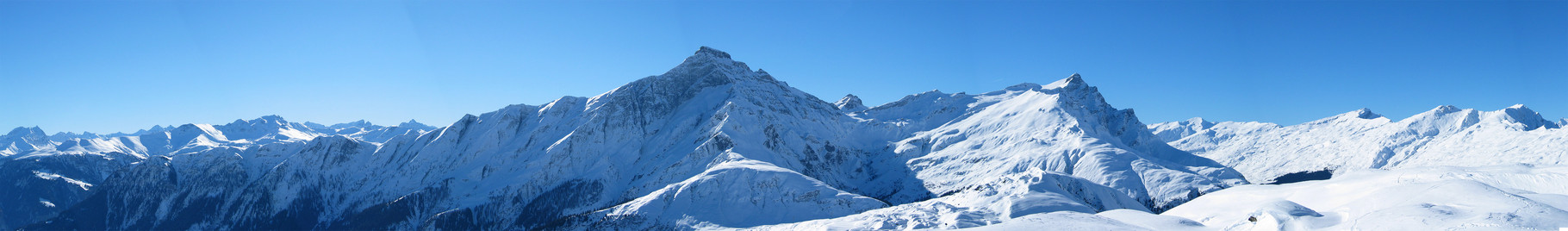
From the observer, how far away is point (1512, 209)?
89500 mm

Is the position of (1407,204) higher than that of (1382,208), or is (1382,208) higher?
(1407,204)

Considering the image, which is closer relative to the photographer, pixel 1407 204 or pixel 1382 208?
pixel 1407 204

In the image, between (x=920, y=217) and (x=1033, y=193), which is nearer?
(x=920, y=217)

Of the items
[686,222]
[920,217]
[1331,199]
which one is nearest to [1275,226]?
[1331,199]

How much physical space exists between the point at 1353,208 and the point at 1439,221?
19.5 meters

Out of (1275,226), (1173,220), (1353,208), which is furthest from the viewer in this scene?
(1173,220)

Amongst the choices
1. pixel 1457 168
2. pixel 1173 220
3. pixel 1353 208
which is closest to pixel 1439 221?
pixel 1353 208

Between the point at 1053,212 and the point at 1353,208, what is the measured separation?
173 feet

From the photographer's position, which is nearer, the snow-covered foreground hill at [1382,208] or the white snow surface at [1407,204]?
the white snow surface at [1407,204]

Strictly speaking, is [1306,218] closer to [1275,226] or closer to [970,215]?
[1275,226]

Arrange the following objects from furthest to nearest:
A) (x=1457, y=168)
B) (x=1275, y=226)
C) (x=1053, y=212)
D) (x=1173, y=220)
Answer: (x=1457, y=168), (x=1053, y=212), (x=1173, y=220), (x=1275, y=226)

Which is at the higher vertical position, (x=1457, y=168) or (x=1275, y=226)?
(x=1457, y=168)

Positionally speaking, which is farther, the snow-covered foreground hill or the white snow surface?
the snow-covered foreground hill

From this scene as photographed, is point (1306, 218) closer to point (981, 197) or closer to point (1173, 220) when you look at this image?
point (1173, 220)
